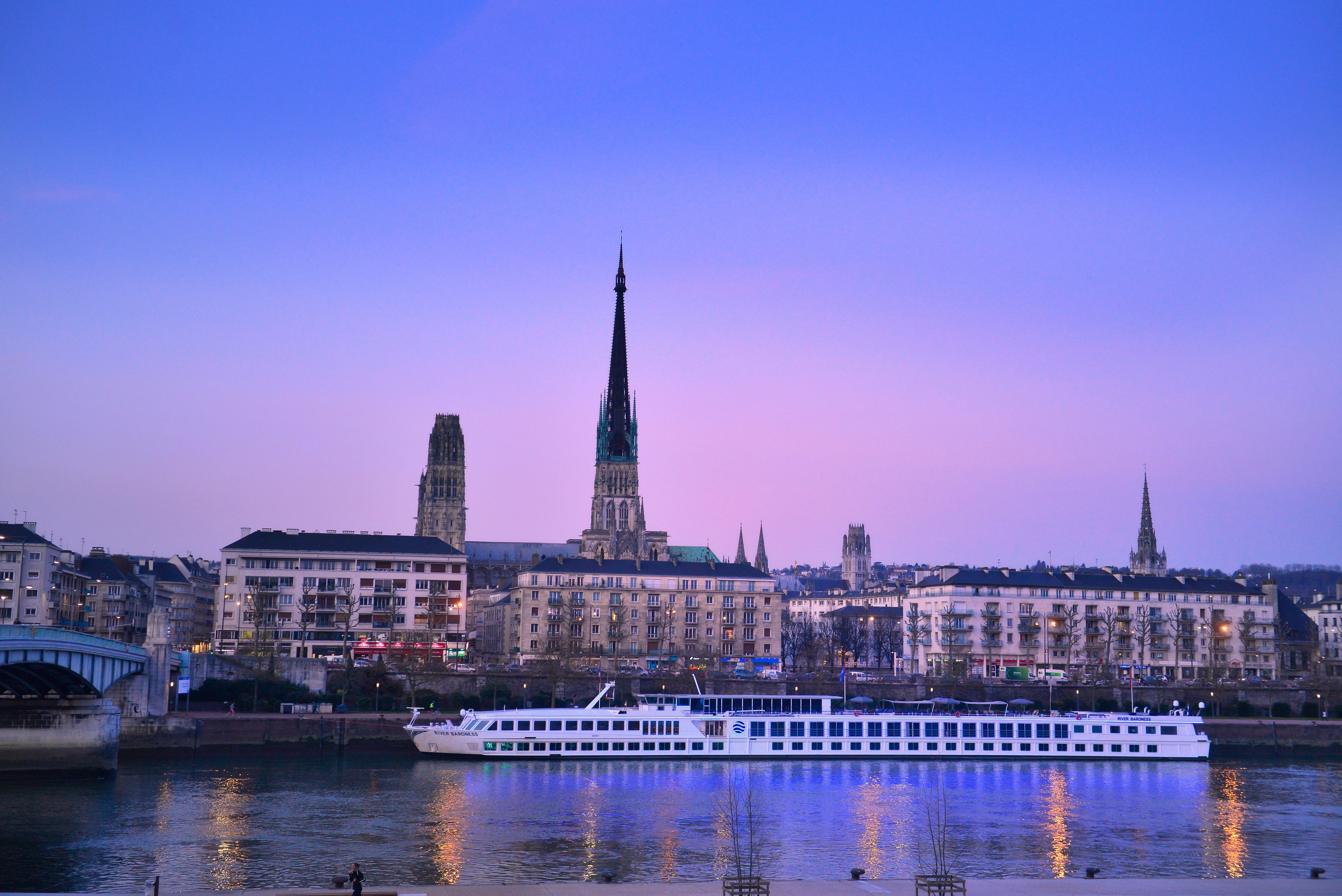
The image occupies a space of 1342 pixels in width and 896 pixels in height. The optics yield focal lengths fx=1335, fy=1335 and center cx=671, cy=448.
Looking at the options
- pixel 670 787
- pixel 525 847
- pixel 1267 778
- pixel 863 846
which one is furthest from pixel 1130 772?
pixel 525 847

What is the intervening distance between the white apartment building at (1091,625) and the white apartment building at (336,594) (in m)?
57.0

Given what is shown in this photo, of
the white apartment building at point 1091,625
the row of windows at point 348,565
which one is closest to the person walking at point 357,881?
the row of windows at point 348,565

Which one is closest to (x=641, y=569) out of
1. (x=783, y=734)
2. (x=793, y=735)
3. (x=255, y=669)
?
(x=255, y=669)

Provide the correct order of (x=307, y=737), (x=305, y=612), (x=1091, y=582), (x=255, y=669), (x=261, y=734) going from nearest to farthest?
(x=261, y=734) < (x=307, y=737) < (x=255, y=669) < (x=305, y=612) < (x=1091, y=582)

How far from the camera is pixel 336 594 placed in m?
155

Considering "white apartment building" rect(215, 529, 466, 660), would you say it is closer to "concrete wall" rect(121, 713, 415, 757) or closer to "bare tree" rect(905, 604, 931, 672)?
"concrete wall" rect(121, 713, 415, 757)

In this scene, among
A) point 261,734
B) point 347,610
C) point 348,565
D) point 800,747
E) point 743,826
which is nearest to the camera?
point 743,826

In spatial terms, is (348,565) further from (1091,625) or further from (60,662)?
(1091,625)

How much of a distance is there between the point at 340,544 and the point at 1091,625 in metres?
91.0

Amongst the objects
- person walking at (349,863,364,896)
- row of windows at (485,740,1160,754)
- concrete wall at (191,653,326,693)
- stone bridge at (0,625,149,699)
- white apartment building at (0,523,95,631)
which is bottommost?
row of windows at (485,740,1160,754)

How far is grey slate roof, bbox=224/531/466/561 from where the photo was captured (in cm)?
15575

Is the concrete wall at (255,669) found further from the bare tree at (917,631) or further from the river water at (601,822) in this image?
the bare tree at (917,631)

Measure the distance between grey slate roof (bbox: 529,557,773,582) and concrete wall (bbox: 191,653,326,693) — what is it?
50.4 meters

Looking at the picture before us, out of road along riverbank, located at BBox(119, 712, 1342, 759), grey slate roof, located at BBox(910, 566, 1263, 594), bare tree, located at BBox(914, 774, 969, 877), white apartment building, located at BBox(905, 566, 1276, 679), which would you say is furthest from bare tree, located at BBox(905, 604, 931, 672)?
bare tree, located at BBox(914, 774, 969, 877)
